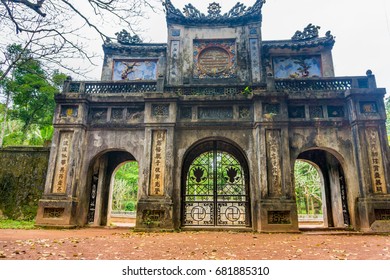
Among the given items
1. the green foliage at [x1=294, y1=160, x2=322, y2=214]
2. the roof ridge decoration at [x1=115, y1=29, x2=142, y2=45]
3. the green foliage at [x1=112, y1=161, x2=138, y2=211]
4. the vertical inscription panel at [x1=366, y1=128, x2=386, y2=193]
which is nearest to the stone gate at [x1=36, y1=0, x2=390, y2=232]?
the vertical inscription panel at [x1=366, y1=128, x2=386, y2=193]

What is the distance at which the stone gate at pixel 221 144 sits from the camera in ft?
25.6

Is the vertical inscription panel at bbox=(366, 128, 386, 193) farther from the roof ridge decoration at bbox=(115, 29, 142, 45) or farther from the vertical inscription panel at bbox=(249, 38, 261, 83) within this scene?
the roof ridge decoration at bbox=(115, 29, 142, 45)

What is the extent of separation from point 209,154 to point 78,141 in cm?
423

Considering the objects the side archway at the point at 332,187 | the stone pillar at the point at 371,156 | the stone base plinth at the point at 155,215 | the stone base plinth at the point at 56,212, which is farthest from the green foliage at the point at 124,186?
the stone pillar at the point at 371,156

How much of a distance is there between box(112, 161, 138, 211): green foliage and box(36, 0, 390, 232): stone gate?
638 inches

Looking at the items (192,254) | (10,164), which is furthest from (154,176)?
(10,164)

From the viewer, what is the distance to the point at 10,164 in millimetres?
9617

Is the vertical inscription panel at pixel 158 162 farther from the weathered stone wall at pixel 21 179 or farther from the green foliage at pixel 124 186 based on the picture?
the green foliage at pixel 124 186

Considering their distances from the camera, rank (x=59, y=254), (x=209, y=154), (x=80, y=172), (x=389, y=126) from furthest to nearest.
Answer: (x=389, y=126) < (x=209, y=154) < (x=80, y=172) < (x=59, y=254)

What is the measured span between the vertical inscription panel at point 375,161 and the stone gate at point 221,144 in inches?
1.0

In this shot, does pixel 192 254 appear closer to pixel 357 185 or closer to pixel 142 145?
pixel 142 145

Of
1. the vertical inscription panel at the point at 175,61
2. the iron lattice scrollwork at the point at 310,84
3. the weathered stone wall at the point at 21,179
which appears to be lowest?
the weathered stone wall at the point at 21,179

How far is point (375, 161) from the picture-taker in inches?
309

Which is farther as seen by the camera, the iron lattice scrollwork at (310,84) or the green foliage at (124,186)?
the green foliage at (124,186)
